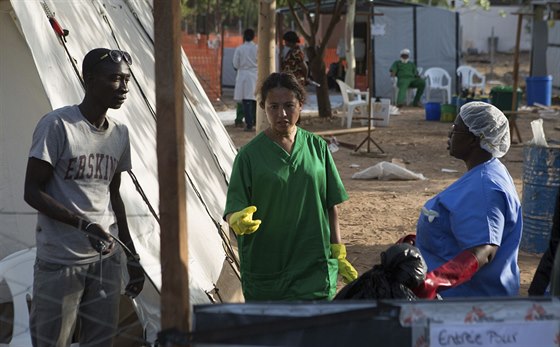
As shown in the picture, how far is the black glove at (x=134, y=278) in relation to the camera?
3.78 meters

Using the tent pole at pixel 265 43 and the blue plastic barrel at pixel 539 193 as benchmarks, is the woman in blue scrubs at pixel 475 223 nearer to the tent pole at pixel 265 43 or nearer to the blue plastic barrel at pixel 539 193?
the blue plastic barrel at pixel 539 193

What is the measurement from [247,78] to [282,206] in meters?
12.2

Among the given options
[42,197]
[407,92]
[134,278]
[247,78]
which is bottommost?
[407,92]

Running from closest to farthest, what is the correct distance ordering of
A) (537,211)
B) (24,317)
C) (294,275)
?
(294,275) < (24,317) < (537,211)

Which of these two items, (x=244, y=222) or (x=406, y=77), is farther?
(x=406, y=77)

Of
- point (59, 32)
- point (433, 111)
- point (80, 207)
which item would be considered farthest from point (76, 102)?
point (433, 111)

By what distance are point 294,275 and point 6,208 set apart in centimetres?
224

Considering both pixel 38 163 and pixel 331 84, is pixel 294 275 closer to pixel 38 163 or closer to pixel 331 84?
pixel 38 163

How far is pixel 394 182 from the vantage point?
11383mm

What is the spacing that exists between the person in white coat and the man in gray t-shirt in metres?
11.9

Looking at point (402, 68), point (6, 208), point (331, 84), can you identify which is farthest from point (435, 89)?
point (6, 208)

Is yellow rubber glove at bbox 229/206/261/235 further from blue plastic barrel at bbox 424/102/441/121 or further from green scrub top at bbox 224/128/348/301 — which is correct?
blue plastic barrel at bbox 424/102/441/121

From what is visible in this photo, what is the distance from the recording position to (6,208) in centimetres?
512

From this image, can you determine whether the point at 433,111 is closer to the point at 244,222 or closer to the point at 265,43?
the point at 265,43
